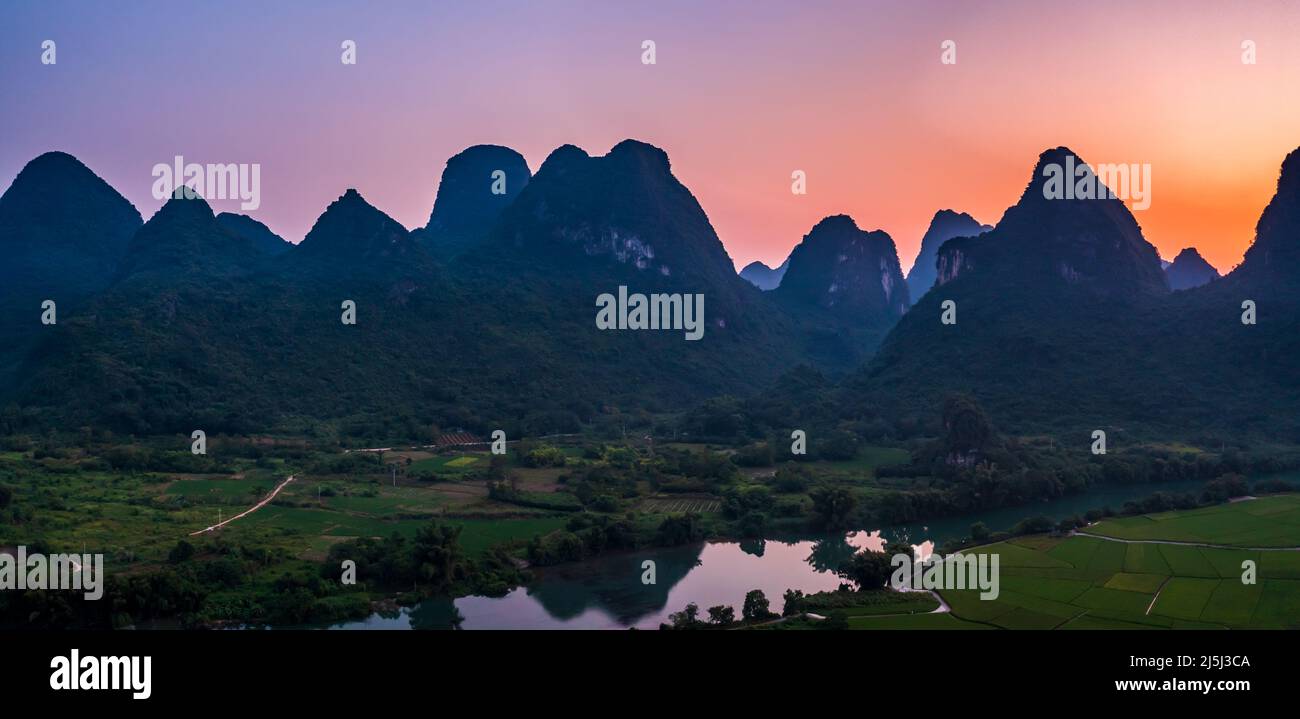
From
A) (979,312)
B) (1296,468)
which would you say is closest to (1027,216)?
(979,312)

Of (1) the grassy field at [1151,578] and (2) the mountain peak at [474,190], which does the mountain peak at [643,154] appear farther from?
(1) the grassy field at [1151,578]

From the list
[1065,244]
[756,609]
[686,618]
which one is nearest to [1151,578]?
[756,609]

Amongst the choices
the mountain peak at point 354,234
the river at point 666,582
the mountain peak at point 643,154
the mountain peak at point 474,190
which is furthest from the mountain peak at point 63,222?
the river at point 666,582

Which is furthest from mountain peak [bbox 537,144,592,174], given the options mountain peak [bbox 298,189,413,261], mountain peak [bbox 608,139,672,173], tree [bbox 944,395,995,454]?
tree [bbox 944,395,995,454]

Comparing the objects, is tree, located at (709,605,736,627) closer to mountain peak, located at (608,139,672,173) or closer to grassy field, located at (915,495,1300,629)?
grassy field, located at (915,495,1300,629)

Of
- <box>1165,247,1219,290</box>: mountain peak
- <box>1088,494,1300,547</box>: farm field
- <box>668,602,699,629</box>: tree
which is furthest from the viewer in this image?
<box>1165,247,1219,290</box>: mountain peak
